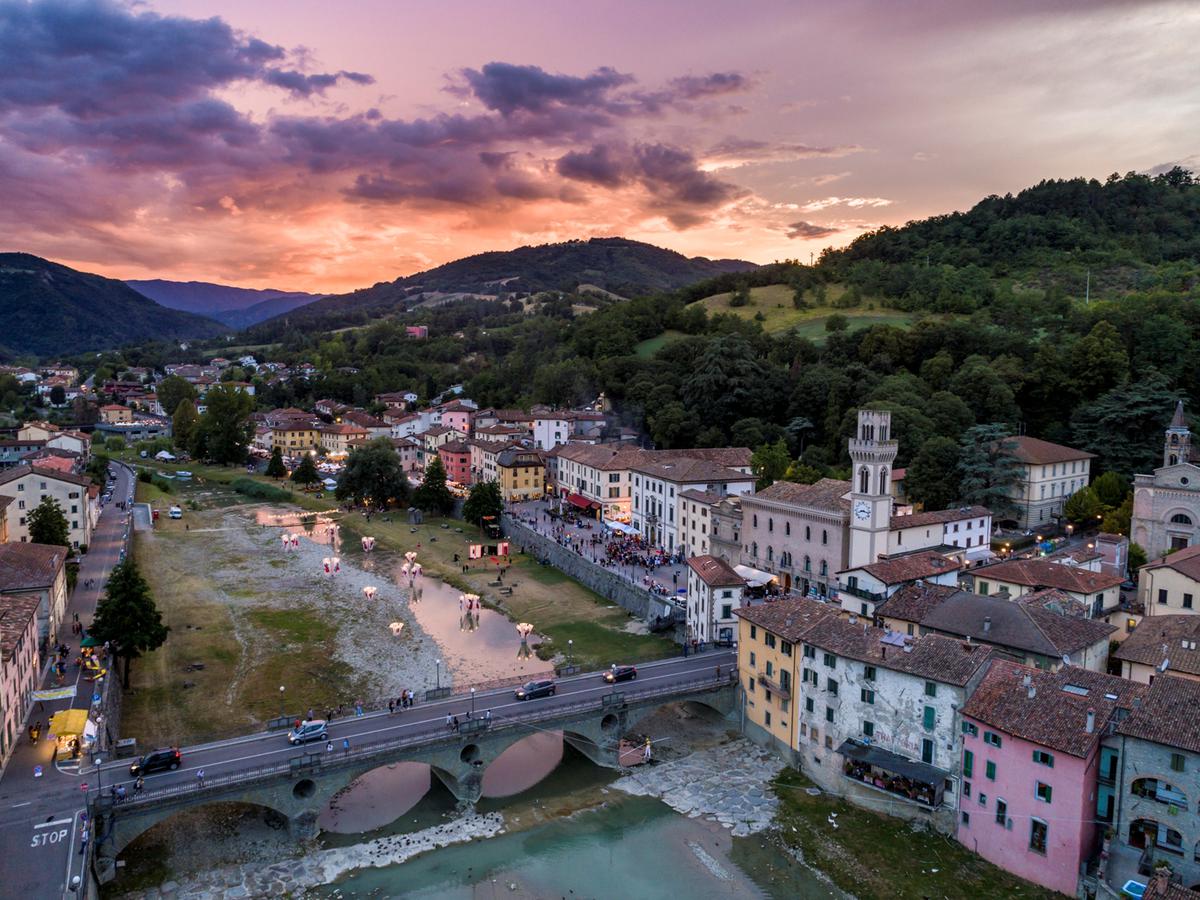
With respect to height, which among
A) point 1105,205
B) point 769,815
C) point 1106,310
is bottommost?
point 769,815

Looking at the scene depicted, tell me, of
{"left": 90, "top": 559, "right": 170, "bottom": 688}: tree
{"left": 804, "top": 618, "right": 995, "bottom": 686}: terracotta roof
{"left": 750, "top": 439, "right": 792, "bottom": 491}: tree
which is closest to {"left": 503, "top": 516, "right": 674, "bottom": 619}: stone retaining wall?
{"left": 750, "top": 439, "right": 792, "bottom": 491}: tree

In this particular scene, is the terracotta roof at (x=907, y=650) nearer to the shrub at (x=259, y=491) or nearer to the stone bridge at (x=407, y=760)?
the stone bridge at (x=407, y=760)

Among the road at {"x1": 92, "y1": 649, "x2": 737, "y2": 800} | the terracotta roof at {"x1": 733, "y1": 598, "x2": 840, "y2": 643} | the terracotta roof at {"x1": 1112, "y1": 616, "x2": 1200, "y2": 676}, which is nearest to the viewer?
the road at {"x1": 92, "y1": 649, "x2": 737, "y2": 800}

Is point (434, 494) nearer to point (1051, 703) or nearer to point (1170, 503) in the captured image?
point (1170, 503)

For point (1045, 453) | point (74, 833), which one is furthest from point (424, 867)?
point (1045, 453)

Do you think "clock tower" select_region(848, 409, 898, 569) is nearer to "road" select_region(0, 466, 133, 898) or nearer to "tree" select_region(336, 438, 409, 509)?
"road" select_region(0, 466, 133, 898)

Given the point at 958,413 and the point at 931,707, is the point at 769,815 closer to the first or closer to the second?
the point at 931,707

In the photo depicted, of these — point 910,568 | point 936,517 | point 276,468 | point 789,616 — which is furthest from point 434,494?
point 789,616
